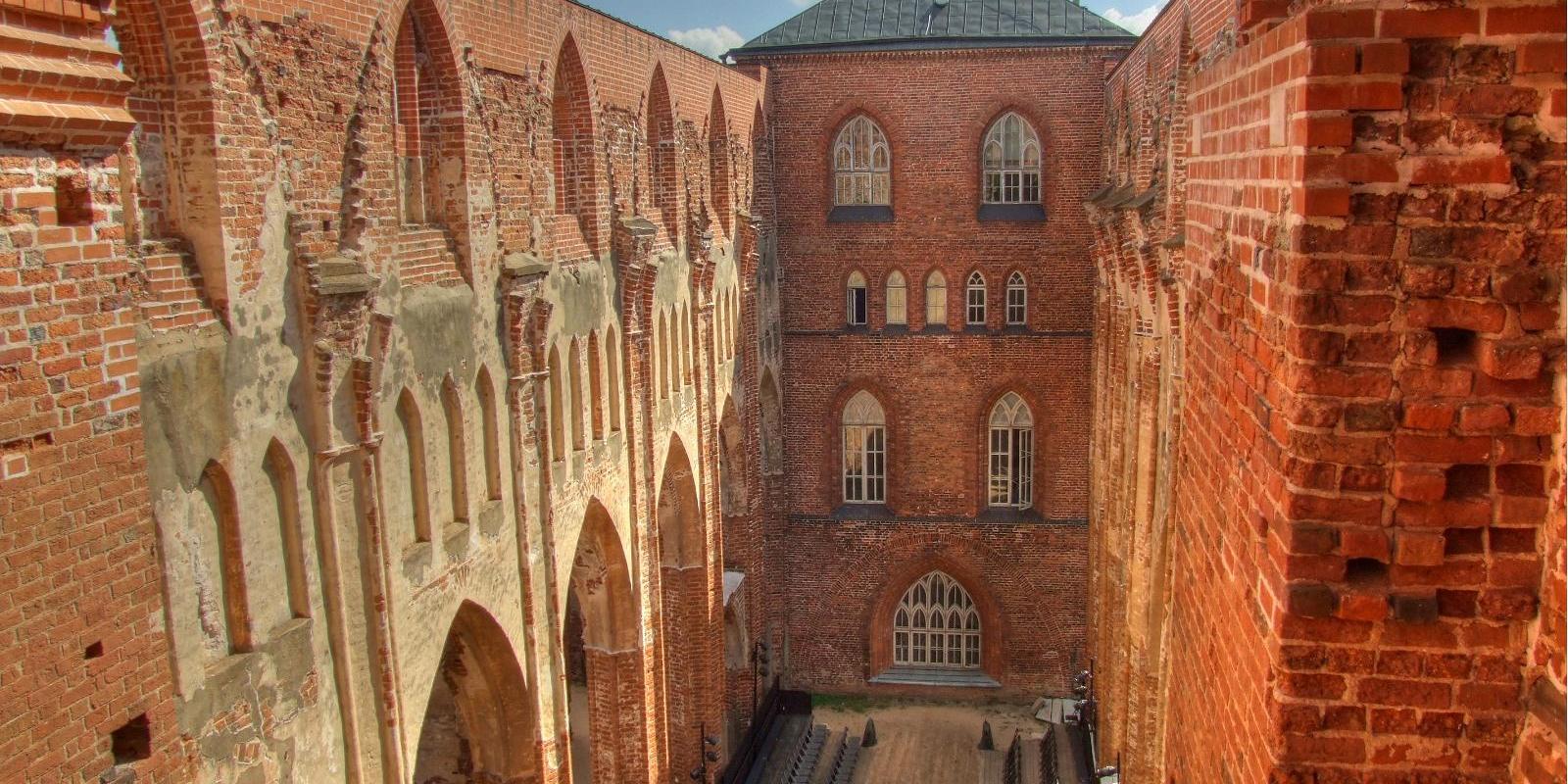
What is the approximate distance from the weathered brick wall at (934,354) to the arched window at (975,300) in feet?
0.52

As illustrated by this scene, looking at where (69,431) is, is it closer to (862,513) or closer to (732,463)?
(732,463)

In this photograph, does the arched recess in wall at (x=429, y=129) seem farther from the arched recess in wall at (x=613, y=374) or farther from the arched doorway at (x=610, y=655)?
the arched doorway at (x=610, y=655)

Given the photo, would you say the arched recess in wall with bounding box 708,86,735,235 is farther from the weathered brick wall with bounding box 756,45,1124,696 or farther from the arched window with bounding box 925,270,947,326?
the arched window with bounding box 925,270,947,326

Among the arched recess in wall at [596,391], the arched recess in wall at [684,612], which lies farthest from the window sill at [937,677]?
the arched recess in wall at [596,391]

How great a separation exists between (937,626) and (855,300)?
20.6 feet

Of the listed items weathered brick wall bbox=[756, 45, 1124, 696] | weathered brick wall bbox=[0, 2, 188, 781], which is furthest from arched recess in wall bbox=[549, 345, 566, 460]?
weathered brick wall bbox=[756, 45, 1124, 696]

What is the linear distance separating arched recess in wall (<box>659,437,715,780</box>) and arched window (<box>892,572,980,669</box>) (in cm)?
643

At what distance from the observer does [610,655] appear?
14.0 metres

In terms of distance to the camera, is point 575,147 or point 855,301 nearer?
point 575,147

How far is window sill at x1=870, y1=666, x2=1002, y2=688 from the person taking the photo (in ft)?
73.8

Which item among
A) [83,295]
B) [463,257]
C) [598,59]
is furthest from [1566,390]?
[598,59]

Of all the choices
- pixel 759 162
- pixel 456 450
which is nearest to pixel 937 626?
pixel 759 162

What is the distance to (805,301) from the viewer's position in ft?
71.4

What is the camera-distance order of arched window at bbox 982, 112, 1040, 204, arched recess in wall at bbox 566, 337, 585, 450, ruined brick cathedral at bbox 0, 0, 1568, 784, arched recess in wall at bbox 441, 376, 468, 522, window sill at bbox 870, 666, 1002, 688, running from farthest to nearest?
window sill at bbox 870, 666, 1002, 688, arched window at bbox 982, 112, 1040, 204, arched recess in wall at bbox 566, 337, 585, 450, arched recess in wall at bbox 441, 376, 468, 522, ruined brick cathedral at bbox 0, 0, 1568, 784
